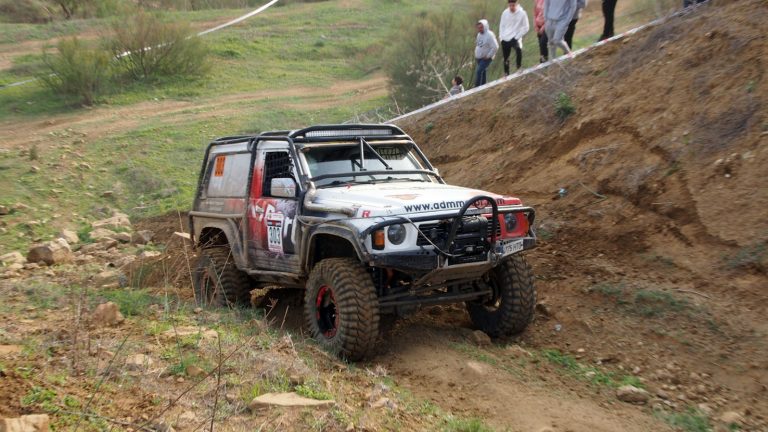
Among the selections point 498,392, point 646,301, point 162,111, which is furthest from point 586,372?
point 162,111

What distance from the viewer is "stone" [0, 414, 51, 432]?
3.34 meters

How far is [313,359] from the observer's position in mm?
5387

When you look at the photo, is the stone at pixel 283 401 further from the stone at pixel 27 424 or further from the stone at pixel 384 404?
the stone at pixel 27 424

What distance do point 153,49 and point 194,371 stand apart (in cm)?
2145

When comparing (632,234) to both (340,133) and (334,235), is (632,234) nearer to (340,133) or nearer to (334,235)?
(340,133)

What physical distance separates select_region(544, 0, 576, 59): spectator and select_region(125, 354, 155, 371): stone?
28.9ft

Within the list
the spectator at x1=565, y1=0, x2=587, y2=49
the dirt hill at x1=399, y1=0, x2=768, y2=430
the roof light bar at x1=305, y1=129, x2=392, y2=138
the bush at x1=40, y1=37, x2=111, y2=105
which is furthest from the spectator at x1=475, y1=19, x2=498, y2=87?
the bush at x1=40, y1=37, x2=111, y2=105

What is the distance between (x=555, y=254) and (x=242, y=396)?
177 inches

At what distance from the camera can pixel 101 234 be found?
472 inches

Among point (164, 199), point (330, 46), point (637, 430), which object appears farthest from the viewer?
point (330, 46)

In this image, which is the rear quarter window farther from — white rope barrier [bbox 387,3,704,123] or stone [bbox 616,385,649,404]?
white rope barrier [bbox 387,3,704,123]

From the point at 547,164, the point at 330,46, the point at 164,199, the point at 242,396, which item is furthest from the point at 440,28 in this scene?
the point at 242,396

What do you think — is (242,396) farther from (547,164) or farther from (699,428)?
(547,164)

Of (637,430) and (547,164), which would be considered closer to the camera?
(637,430)
